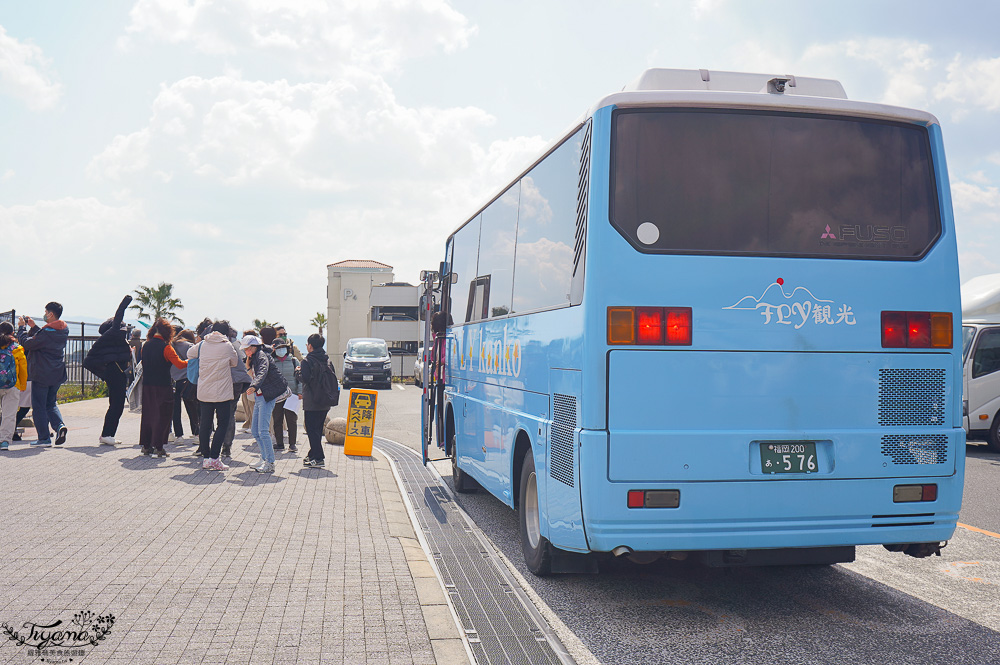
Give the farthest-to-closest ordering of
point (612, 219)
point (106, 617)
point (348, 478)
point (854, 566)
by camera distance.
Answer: point (348, 478), point (854, 566), point (612, 219), point (106, 617)

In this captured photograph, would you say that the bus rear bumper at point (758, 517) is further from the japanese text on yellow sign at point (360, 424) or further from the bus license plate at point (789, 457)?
the japanese text on yellow sign at point (360, 424)

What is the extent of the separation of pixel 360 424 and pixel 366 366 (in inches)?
871

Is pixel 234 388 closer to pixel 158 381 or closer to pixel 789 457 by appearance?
pixel 158 381

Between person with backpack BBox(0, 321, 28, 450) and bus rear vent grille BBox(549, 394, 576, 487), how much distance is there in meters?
10.0

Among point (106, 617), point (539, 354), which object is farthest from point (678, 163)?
point (106, 617)

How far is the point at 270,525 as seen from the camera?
762cm

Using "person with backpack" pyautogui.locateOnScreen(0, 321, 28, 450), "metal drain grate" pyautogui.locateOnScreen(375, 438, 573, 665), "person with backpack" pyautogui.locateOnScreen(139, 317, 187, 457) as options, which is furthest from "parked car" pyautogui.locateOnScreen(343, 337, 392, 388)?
"metal drain grate" pyautogui.locateOnScreen(375, 438, 573, 665)

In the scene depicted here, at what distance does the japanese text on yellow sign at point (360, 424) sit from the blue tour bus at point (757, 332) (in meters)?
8.35

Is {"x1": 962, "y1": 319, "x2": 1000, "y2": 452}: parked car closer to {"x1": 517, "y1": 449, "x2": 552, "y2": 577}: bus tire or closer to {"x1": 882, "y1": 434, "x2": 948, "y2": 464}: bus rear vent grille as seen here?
{"x1": 882, "y1": 434, "x2": 948, "y2": 464}: bus rear vent grille

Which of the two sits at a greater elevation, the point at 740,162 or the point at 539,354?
the point at 740,162

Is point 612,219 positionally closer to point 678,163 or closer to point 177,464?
point 678,163

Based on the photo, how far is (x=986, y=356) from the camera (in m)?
16.1

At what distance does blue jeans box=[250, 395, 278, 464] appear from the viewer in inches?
434

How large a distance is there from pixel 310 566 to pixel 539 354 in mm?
2275
